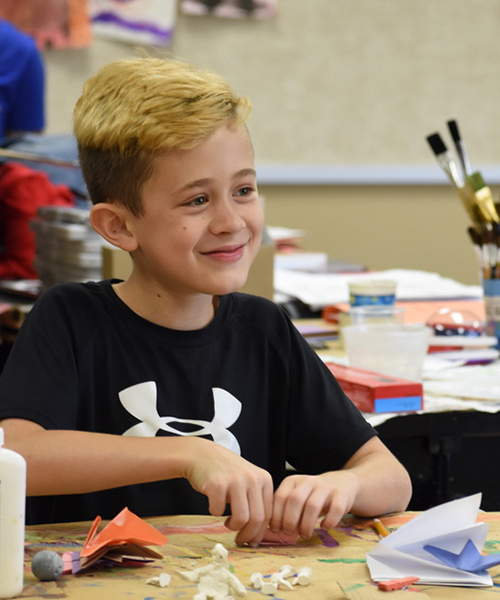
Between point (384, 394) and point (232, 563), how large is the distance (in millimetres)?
553

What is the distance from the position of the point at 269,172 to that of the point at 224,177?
2.87 m

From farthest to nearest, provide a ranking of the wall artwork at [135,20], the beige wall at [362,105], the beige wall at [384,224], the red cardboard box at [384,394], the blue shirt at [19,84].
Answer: the beige wall at [384,224] < the beige wall at [362,105] < the wall artwork at [135,20] < the blue shirt at [19,84] < the red cardboard box at [384,394]

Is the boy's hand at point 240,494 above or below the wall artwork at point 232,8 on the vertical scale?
below

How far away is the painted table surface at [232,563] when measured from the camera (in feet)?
2.52

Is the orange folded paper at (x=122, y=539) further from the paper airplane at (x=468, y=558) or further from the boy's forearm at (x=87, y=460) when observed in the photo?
the paper airplane at (x=468, y=558)

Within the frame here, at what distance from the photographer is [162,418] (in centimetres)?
113

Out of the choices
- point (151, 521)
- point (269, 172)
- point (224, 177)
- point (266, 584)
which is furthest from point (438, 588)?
point (269, 172)

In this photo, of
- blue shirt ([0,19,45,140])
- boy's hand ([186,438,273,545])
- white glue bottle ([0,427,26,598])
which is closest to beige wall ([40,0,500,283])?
blue shirt ([0,19,45,140])

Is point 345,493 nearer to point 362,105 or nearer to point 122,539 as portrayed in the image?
point 122,539

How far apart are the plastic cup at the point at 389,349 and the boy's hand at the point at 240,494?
65cm

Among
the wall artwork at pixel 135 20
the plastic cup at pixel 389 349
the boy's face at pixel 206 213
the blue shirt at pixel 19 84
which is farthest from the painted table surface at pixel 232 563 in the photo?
the wall artwork at pixel 135 20

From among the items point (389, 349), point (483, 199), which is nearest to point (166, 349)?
point (389, 349)

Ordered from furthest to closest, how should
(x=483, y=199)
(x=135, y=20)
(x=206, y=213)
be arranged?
(x=135, y=20), (x=483, y=199), (x=206, y=213)

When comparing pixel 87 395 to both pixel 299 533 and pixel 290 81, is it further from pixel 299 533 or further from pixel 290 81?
pixel 290 81
